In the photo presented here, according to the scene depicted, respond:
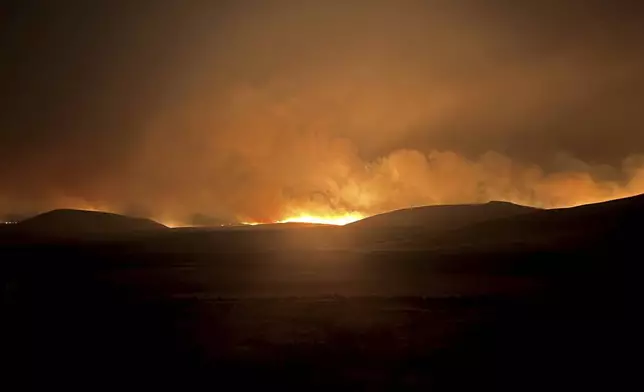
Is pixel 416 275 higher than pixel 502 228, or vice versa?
pixel 502 228

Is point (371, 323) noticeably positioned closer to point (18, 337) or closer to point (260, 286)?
point (18, 337)

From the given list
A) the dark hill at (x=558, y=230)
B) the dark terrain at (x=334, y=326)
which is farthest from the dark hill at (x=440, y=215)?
the dark terrain at (x=334, y=326)

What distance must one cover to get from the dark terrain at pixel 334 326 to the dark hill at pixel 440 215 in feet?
375

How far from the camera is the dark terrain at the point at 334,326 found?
59.2ft

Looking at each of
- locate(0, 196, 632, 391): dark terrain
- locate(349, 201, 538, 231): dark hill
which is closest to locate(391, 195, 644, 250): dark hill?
locate(0, 196, 632, 391): dark terrain

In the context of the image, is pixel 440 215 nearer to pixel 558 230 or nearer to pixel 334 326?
pixel 558 230

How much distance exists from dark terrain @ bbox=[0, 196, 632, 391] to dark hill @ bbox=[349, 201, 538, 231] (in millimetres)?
114391

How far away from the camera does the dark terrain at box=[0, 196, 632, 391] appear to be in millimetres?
18031

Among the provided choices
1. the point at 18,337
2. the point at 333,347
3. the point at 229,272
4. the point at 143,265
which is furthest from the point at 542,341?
the point at 143,265

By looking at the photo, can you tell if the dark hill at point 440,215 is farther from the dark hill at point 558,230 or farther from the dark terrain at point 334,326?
the dark terrain at point 334,326

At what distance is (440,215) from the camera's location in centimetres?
18788

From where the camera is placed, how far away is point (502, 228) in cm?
9331

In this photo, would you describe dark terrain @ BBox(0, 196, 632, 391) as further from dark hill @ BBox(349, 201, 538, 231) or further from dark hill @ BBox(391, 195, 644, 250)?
dark hill @ BBox(349, 201, 538, 231)

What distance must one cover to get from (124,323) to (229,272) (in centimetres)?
2808
